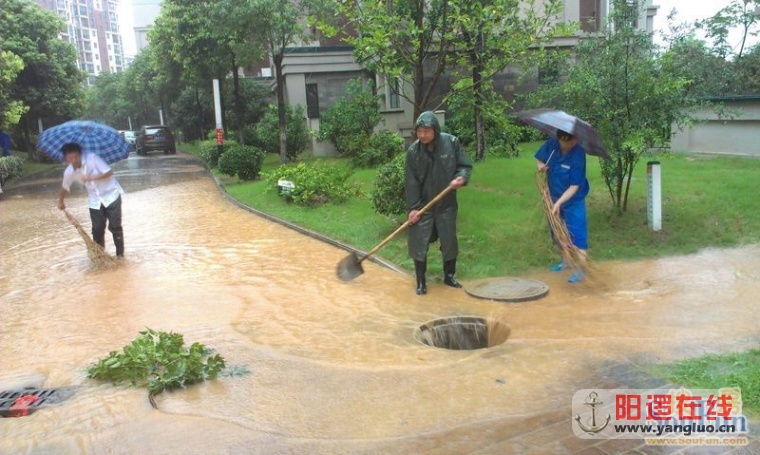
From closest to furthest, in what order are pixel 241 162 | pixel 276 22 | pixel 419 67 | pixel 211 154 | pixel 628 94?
pixel 628 94 → pixel 419 67 → pixel 276 22 → pixel 241 162 → pixel 211 154

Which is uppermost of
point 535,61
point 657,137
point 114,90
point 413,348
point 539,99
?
point 114,90

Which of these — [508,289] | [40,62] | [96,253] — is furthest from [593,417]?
[40,62]

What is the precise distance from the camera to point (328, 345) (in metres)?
4.87

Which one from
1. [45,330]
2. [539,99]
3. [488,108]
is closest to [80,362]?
[45,330]

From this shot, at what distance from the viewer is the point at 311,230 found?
31.1 feet

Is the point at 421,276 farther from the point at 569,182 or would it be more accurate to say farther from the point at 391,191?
the point at 391,191

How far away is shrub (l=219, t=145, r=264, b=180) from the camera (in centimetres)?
1542

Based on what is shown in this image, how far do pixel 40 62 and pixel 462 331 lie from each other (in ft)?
82.4

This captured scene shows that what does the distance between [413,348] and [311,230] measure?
5.02 meters

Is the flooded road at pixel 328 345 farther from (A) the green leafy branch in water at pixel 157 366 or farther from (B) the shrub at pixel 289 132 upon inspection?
(B) the shrub at pixel 289 132

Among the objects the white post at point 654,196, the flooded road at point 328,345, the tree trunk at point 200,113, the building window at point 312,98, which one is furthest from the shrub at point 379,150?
the tree trunk at point 200,113

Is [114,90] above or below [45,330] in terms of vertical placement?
above

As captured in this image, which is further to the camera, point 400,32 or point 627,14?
point 400,32

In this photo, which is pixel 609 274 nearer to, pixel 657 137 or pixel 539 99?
pixel 657 137
